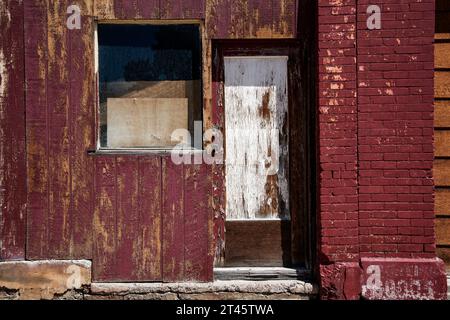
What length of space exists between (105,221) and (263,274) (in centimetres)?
155

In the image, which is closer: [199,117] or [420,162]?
[420,162]

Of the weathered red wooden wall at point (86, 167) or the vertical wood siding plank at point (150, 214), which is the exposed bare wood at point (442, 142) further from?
the vertical wood siding plank at point (150, 214)

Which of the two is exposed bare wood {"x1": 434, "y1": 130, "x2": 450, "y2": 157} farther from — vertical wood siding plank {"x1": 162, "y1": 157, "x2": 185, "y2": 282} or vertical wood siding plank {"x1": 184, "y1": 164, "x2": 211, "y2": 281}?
vertical wood siding plank {"x1": 162, "y1": 157, "x2": 185, "y2": 282}

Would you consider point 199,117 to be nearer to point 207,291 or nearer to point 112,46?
point 112,46

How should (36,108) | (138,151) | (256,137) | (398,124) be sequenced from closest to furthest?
(398,124), (36,108), (138,151), (256,137)

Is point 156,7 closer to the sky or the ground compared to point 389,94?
closer to the sky

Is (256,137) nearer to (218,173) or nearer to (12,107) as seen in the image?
(218,173)

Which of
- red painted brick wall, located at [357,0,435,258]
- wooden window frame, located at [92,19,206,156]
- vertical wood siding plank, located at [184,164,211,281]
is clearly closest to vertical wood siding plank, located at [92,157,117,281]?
wooden window frame, located at [92,19,206,156]

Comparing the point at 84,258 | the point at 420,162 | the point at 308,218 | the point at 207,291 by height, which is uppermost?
the point at 420,162

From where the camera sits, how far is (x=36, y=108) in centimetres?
452

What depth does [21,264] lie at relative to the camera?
4512 millimetres

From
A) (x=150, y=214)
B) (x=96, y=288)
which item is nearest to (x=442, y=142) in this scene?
(x=150, y=214)

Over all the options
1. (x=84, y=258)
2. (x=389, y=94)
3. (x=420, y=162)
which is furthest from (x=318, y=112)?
(x=84, y=258)

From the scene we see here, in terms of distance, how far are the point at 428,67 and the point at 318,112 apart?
3.38ft
